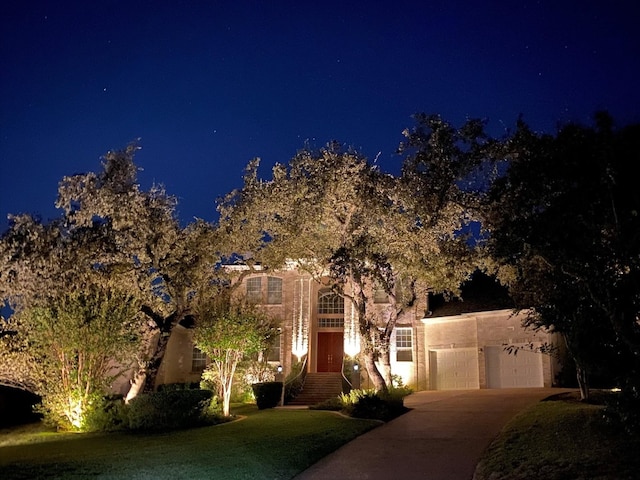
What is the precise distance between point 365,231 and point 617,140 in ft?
37.1

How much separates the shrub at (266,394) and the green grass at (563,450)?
40.7 feet

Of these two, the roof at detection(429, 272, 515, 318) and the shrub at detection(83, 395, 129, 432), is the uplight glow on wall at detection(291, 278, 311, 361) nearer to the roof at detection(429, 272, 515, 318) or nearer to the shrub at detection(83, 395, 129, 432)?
the roof at detection(429, 272, 515, 318)

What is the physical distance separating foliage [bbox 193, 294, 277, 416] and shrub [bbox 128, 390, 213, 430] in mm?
2121

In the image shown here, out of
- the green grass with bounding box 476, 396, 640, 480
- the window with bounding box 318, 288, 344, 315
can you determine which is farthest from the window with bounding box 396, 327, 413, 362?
the green grass with bounding box 476, 396, 640, 480

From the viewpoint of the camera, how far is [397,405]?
20.9 metres

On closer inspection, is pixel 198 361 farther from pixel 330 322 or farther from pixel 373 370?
pixel 373 370

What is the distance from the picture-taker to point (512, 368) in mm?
28594

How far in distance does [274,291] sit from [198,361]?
5.49 meters

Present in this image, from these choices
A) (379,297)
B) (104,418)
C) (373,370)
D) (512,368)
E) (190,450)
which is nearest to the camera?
(190,450)

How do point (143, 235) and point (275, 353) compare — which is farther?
point (275, 353)

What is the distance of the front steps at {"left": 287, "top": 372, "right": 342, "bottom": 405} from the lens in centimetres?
2726

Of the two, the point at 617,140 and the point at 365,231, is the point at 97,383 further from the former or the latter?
the point at 617,140

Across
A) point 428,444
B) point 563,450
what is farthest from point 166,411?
point 563,450

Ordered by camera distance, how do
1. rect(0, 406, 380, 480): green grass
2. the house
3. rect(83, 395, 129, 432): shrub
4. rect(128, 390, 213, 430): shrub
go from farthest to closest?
the house, rect(128, 390, 213, 430): shrub, rect(83, 395, 129, 432): shrub, rect(0, 406, 380, 480): green grass
